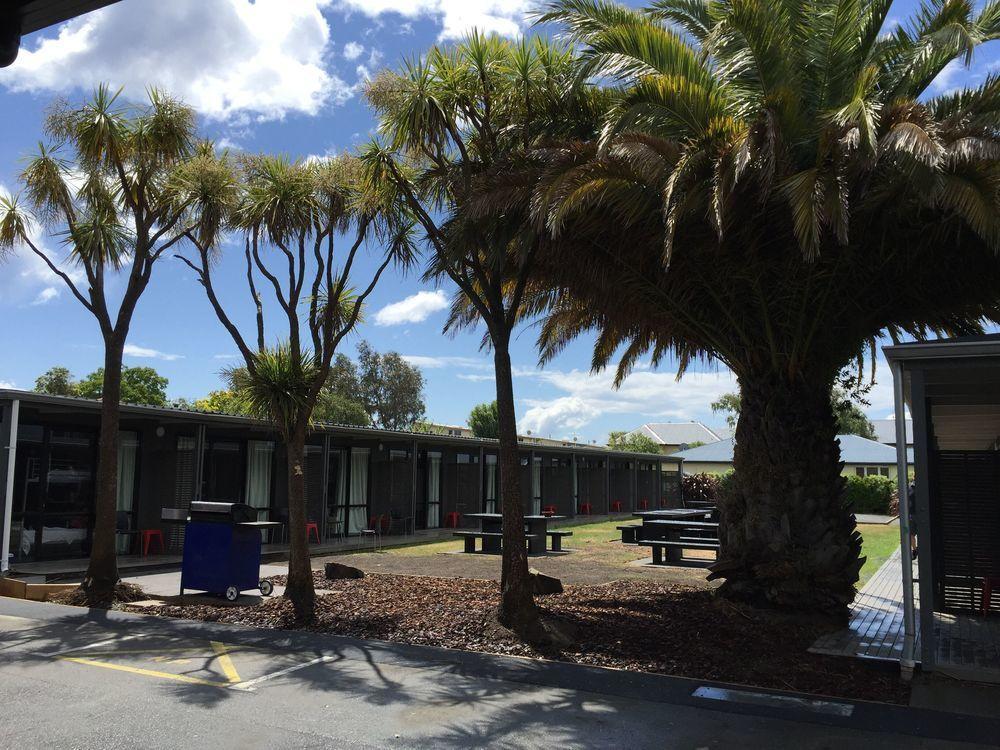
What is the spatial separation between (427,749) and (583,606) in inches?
203

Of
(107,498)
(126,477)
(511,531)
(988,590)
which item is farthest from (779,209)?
(126,477)

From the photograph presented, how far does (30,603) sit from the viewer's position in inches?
420

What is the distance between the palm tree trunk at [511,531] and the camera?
8742 millimetres

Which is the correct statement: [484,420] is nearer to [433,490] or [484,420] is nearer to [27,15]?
[433,490]

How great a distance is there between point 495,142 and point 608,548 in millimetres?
12445

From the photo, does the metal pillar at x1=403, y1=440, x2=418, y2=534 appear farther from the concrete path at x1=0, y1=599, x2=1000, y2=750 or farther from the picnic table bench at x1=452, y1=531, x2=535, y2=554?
the concrete path at x1=0, y1=599, x2=1000, y2=750

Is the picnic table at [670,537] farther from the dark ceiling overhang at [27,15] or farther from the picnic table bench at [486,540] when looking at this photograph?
the dark ceiling overhang at [27,15]

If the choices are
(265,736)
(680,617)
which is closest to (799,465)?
(680,617)

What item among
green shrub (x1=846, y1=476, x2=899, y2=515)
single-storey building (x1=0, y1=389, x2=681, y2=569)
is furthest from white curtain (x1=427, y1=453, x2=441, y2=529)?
green shrub (x1=846, y1=476, x2=899, y2=515)

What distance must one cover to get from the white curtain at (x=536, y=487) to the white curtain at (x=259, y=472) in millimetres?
11797

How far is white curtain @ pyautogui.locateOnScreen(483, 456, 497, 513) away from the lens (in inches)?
1104

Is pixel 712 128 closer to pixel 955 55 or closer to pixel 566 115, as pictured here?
pixel 566 115

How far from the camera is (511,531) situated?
905 centimetres

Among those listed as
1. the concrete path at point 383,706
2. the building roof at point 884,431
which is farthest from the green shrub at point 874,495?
the building roof at point 884,431
